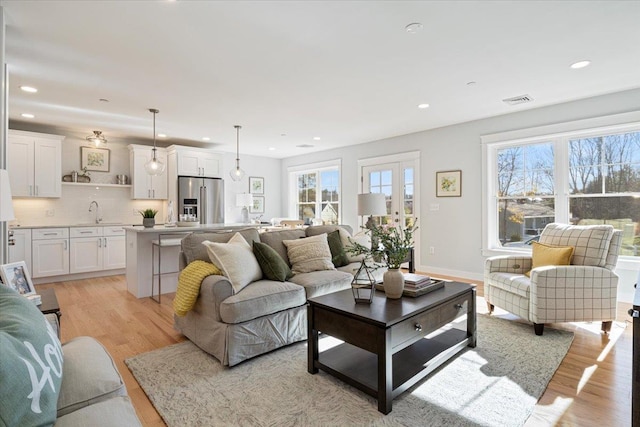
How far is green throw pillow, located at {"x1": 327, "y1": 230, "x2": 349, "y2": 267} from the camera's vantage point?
3.71 m

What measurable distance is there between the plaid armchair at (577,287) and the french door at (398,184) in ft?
8.66

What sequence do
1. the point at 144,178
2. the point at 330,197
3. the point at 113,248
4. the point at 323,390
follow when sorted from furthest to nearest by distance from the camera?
the point at 330,197 < the point at 144,178 < the point at 113,248 < the point at 323,390

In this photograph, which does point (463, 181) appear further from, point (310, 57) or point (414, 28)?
point (310, 57)

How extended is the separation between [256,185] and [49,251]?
4.23 metres

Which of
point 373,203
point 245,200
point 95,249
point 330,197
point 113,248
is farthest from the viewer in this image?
point 330,197

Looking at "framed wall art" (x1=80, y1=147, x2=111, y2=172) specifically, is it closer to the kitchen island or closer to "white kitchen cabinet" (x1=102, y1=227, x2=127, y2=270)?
"white kitchen cabinet" (x1=102, y1=227, x2=127, y2=270)

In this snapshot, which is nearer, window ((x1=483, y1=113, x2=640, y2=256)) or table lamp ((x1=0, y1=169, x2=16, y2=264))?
table lamp ((x1=0, y1=169, x2=16, y2=264))

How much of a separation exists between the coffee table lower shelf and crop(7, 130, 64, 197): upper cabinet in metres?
5.50

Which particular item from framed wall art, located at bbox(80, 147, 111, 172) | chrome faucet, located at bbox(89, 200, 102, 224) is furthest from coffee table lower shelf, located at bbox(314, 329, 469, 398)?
framed wall art, located at bbox(80, 147, 111, 172)

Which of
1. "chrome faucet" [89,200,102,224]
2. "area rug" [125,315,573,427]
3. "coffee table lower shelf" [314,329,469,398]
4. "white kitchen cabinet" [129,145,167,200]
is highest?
"white kitchen cabinet" [129,145,167,200]

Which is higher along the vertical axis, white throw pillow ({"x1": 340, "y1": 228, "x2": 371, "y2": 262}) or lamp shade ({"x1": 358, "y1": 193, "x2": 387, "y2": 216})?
lamp shade ({"x1": 358, "y1": 193, "x2": 387, "y2": 216})

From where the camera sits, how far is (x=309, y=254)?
3412 millimetres

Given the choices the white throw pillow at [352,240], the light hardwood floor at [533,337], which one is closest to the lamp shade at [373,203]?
the white throw pillow at [352,240]

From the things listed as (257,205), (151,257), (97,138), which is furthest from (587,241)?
(97,138)
